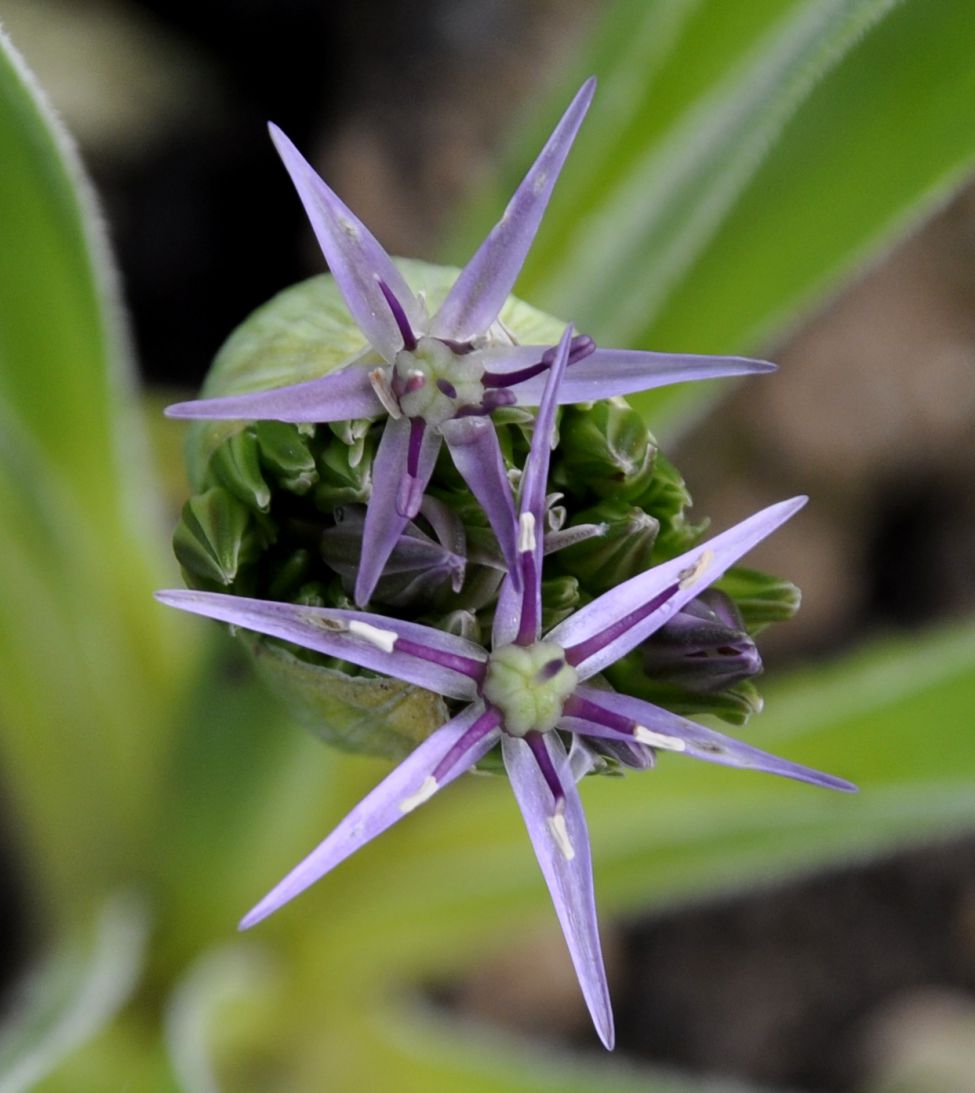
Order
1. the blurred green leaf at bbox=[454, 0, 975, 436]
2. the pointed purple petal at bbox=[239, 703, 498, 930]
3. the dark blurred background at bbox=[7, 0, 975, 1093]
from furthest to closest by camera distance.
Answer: the dark blurred background at bbox=[7, 0, 975, 1093]
the blurred green leaf at bbox=[454, 0, 975, 436]
the pointed purple petal at bbox=[239, 703, 498, 930]

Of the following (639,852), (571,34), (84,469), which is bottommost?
(639,852)

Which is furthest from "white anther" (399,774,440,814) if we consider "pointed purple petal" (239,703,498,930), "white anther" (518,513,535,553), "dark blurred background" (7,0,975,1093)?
"dark blurred background" (7,0,975,1093)

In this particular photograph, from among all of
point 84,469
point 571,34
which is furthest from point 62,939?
point 571,34

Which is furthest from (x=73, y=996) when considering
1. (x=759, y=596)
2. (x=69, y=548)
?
(x=759, y=596)

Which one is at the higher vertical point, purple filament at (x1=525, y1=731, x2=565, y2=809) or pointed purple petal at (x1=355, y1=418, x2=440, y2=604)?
pointed purple petal at (x1=355, y1=418, x2=440, y2=604)

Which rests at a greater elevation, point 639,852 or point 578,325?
point 578,325

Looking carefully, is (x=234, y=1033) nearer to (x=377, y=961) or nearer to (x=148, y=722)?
(x=377, y=961)

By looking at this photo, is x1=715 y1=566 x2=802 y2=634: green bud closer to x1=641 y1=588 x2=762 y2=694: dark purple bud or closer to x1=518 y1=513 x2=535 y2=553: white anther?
x1=641 y1=588 x2=762 y2=694: dark purple bud
